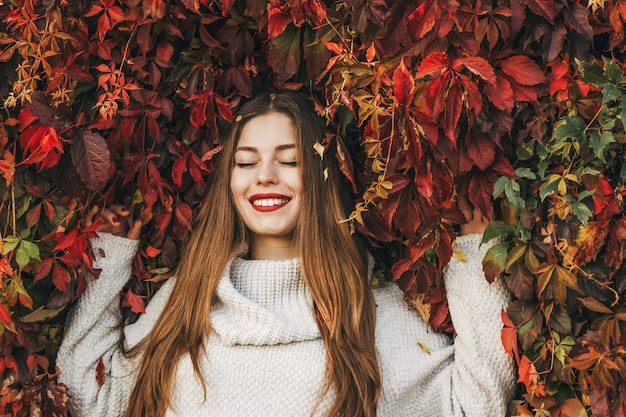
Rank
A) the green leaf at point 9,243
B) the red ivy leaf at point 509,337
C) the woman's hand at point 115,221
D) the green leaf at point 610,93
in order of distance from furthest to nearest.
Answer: the woman's hand at point 115,221, the green leaf at point 9,243, the red ivy leaf at point 509,337, the green leaf at point 610,93

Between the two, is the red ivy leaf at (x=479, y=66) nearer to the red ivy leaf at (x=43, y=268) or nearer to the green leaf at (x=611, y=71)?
the green leaf at (x=611, y=71)

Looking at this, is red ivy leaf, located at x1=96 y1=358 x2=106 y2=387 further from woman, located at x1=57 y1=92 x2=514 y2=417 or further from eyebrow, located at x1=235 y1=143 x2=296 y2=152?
eyebrow, located at x1=235 y1=143 x2=296 y2=152

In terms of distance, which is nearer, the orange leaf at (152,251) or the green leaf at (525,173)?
the green leaf at (525,173)

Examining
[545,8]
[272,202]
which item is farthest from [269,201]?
[545,8]

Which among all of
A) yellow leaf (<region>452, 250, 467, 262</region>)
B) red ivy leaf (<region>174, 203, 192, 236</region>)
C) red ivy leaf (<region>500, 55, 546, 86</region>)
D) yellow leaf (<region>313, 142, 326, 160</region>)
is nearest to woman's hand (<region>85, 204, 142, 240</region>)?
red ivy leaf (<region>174, 203, 192, 236</region>)

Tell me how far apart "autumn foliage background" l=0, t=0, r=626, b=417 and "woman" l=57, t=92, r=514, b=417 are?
6 cm

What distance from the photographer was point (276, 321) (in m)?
2.08

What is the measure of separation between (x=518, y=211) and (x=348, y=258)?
1.70 feet

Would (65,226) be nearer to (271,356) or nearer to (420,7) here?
(271,356)

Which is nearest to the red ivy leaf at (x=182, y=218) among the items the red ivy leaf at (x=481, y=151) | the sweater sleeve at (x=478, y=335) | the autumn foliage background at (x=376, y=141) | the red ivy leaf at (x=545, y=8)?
the autumn foliage background at (x=376, y=141)

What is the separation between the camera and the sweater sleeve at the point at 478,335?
6.40ft

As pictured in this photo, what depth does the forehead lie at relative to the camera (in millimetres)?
2182

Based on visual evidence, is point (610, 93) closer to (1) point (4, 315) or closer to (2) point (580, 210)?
(2) point (580, 210)

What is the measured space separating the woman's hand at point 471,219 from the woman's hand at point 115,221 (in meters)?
0.88
